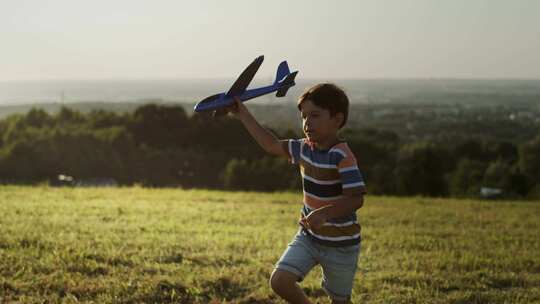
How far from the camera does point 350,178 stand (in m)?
3.39

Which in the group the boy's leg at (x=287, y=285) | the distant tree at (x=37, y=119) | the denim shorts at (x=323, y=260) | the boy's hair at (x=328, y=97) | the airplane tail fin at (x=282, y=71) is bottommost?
the distant tree at (x=37, y=119)

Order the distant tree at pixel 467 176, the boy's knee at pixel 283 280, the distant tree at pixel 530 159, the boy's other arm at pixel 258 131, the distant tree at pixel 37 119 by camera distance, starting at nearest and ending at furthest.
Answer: the boy's knee at pixel 283 280 < the boy's other arm at pixel 258 131 < the distant tree at pixel 467 176 < the distant tree at pixel 530 159 < the distant tree at pixel 37 119

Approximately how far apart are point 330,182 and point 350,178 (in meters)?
0.17

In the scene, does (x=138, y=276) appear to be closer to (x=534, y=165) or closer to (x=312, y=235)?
(x=312, y=235)

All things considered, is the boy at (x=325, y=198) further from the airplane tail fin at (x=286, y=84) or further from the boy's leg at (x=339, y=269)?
the airplane tail fin at (x=286, y=84)

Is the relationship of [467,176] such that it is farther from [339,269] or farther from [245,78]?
[245,78]

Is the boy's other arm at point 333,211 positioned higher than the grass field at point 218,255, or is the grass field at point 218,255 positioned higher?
the boy's other arm at point 333,211

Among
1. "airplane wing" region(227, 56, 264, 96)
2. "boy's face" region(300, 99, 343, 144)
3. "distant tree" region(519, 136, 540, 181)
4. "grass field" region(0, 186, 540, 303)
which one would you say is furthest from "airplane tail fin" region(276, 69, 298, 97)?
"distant tree" region(519, 136, 540, 181)

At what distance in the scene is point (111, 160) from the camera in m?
50.9

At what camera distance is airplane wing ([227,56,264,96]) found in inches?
143

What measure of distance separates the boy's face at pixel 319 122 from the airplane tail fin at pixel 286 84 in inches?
12.8

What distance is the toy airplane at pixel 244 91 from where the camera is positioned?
12.0 feet

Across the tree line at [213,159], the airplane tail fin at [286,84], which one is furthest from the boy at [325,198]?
the tree line at [213,159]

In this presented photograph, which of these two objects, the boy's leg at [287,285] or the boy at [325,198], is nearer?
the boy at [325,198]
